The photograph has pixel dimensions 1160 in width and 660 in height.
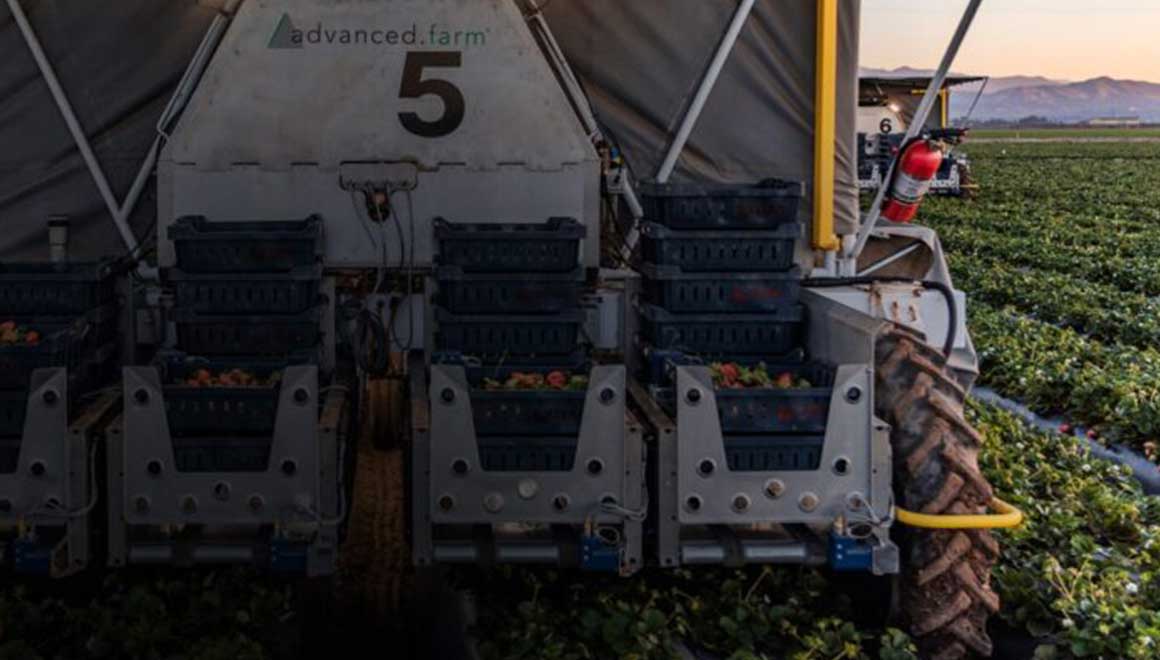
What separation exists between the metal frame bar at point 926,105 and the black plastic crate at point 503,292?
1.83m

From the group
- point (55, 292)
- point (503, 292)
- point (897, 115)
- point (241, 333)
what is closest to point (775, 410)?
point (503, 292)

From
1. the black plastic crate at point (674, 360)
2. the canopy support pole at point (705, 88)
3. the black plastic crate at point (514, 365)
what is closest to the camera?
the black plastic crate at point (514, 365)

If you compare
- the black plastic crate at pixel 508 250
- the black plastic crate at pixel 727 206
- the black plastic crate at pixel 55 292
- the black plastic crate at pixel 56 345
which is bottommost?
the black plastic crate at pixel 56 345

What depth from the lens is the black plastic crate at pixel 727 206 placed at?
642 centimetres

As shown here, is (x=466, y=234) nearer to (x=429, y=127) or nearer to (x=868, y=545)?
(x=429, y=127)

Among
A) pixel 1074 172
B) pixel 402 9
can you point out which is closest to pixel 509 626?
pixel 402 9

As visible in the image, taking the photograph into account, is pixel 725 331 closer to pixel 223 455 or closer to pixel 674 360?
pixel 674 360

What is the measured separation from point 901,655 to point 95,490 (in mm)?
2782

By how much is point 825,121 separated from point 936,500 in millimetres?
2736

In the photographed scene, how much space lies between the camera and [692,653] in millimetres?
6227

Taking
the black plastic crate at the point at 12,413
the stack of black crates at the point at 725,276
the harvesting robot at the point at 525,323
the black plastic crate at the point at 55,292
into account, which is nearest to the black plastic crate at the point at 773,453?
the harvesting robot at the point at 525,323

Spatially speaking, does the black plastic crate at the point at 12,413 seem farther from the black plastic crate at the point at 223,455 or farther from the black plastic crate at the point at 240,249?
the black plastic crate at the point at 240,249

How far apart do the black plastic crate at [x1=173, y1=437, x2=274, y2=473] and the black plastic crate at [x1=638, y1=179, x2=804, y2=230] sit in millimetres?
1889

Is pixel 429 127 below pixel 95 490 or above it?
above
